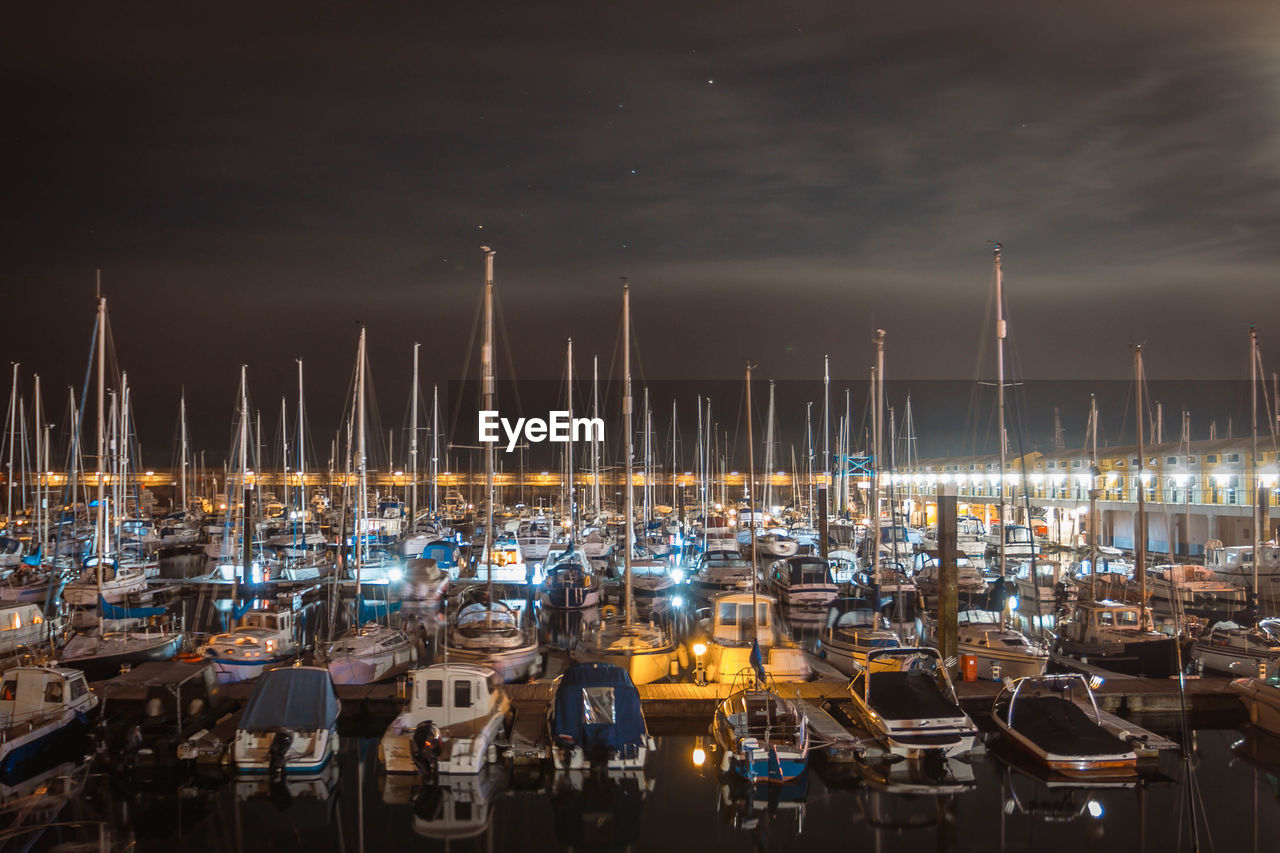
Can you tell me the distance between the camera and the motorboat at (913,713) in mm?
17750

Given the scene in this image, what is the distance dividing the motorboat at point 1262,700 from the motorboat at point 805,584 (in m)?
15.2

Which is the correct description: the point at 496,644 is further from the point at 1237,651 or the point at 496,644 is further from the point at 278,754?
the point at 1237,651

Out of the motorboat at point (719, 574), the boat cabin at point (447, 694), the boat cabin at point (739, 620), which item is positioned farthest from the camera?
the motorboat at point (719, 574)

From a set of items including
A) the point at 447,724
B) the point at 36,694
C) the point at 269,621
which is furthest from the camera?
the point at 269,621

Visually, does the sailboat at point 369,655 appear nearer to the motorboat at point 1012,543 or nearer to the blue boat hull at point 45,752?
the blue boat hull at point 45,752

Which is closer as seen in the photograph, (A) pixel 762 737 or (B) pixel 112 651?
(A) pixel 762 737

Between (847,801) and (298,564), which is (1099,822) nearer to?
(847,801)

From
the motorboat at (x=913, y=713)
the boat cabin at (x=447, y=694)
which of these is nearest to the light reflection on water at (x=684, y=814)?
the motorboat at (x=913, y=713)

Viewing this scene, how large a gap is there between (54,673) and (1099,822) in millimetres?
22179

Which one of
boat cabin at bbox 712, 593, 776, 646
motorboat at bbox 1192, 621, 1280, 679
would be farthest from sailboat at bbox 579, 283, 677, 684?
motorboat at bbox 1192, 621, 1280, 679

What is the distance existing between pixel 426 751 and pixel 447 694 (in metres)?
1.27

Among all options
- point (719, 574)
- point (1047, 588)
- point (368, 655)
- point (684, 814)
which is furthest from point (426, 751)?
point (1047, 588)

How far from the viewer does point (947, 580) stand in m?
23.4

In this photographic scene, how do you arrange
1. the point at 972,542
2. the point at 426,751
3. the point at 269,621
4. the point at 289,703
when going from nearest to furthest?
1. the point at 426,751
2. the point at 289,703
3. the point at 269,621
4. the point at 972,542
